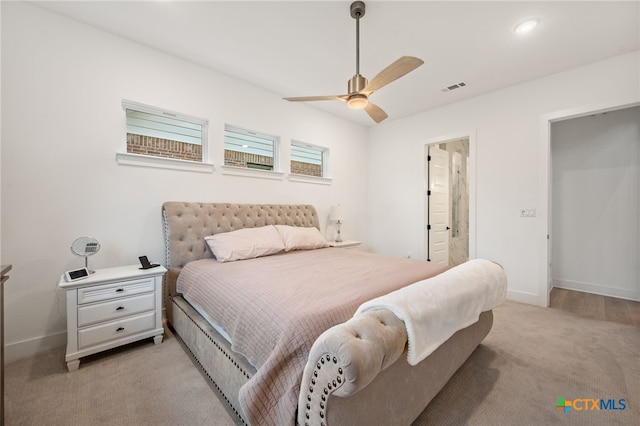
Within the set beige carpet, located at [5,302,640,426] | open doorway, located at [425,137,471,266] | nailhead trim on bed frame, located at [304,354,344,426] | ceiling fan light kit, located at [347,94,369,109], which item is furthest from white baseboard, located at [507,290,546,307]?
nailhead trim on bed frame, located at [304,354,344,426]

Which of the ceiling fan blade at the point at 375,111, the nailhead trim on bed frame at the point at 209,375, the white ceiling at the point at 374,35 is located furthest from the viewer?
the ceiling fan blade at the point at 375,111

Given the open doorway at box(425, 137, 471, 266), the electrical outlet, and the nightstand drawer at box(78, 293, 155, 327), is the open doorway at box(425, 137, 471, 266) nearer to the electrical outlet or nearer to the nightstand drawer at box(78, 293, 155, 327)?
the electrical outlet

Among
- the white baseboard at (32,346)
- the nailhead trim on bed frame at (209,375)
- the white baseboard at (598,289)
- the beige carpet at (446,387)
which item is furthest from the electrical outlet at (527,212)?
the white baseboard at (32,346)

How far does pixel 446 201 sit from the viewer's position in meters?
4.75

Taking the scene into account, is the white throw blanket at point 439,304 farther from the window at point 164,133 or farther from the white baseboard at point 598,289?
the white baseboard at point 598,289

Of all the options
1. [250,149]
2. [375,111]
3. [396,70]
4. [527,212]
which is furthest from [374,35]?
[527,212]

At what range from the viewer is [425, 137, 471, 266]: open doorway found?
14.3ft

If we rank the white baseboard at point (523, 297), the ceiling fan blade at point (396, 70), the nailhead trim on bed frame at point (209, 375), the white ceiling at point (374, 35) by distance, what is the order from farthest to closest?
the white baseboard at point (523, 297) → the white ceiling at point (374, 35) → the ceiling fan blade at point (396, 70) → the nailhead trim on bed frame at point (209, 375)

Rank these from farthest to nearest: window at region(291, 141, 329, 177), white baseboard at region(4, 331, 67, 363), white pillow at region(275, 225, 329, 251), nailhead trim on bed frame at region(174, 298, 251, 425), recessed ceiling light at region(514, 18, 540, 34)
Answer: window at region(291, 141, 329, 177) → white pillow at region(275, 225, 329, 251) → recessed ceiling light at region(514, 18, 540, 34) → white baseboard at region(4, 331, 67, 363) → nailhead trim on bed frame at region(174, 298, 251, 425)

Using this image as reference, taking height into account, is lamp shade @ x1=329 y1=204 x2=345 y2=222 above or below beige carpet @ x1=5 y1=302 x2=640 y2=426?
above

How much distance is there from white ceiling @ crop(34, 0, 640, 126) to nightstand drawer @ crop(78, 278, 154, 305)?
91.3 inches

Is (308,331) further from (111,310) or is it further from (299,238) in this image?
(299,238)

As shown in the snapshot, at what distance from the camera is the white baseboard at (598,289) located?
11.2 ft

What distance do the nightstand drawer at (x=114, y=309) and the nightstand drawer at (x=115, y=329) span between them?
0.05 m
